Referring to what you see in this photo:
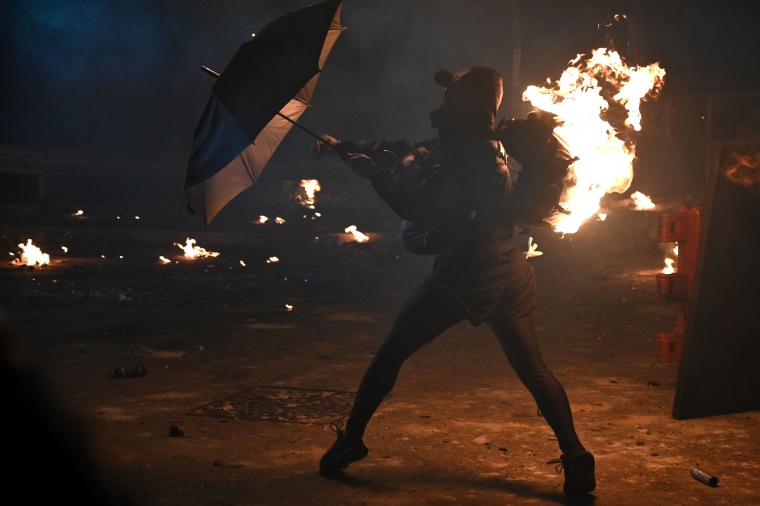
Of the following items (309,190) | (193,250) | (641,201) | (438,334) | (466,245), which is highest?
(309,190)

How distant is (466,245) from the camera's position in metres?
4.59

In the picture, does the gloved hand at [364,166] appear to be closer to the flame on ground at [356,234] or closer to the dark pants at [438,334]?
the dark pants at [438,334]

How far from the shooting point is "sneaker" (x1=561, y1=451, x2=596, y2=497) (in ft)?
14.3

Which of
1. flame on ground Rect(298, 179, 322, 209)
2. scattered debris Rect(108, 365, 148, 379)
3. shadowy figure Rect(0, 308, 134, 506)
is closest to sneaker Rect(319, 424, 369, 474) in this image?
shadowy figure Rect(0, 308, 134, 506)

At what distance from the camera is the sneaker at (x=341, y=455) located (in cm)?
473

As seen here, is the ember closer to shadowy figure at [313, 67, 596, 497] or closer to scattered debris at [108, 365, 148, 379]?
scattered debris at [108, 365, 148, 379]

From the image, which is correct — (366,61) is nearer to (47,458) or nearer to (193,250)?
(193,250)

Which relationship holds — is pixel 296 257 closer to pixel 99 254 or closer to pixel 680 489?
pixel 99 254

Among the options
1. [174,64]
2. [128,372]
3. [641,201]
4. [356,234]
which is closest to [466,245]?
[128,372]

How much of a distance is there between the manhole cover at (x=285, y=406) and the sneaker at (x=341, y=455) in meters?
1.10

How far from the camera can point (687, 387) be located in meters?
5.72

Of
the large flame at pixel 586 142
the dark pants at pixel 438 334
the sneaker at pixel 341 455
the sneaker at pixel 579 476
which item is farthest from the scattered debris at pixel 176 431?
the large flame at pixel 586 142

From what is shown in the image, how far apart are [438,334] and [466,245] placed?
0.49 metres

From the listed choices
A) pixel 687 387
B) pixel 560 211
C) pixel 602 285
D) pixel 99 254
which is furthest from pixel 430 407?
pixel 99 254
